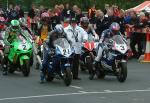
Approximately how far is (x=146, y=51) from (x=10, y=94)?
10833mm

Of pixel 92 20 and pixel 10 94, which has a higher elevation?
pixel 92 20

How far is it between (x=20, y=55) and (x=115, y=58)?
120 inches

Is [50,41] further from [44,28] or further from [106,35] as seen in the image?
[44,28]

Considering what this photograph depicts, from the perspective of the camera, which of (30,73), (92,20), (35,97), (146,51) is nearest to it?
A: (35,97)

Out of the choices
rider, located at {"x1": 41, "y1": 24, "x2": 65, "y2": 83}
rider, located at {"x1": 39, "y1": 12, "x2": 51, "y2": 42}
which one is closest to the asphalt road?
rider, located at {"x1": 41, "y1": 24, "x2": 65, "y2": 83}

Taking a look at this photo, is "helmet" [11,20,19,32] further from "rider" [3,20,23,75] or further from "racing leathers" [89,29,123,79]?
"racing leathers" [89,29,123,79]

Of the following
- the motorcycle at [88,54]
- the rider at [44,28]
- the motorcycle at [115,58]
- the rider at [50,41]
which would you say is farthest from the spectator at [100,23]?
the rider at [50,41]

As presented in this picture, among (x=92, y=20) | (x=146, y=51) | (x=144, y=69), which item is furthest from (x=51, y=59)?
(x=92, y=20)

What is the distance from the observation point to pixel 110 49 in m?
18.5

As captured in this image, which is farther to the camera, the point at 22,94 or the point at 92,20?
the point at 92,20

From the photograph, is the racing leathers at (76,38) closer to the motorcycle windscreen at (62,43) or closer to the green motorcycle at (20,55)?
the motorcycle windscreen at (62,43)

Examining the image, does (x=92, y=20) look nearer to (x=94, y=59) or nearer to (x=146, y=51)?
(x=146, y=51)

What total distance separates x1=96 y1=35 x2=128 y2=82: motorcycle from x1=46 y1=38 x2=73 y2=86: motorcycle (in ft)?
4.79

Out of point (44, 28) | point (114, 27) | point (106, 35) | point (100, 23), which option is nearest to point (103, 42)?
point (106, 35)
